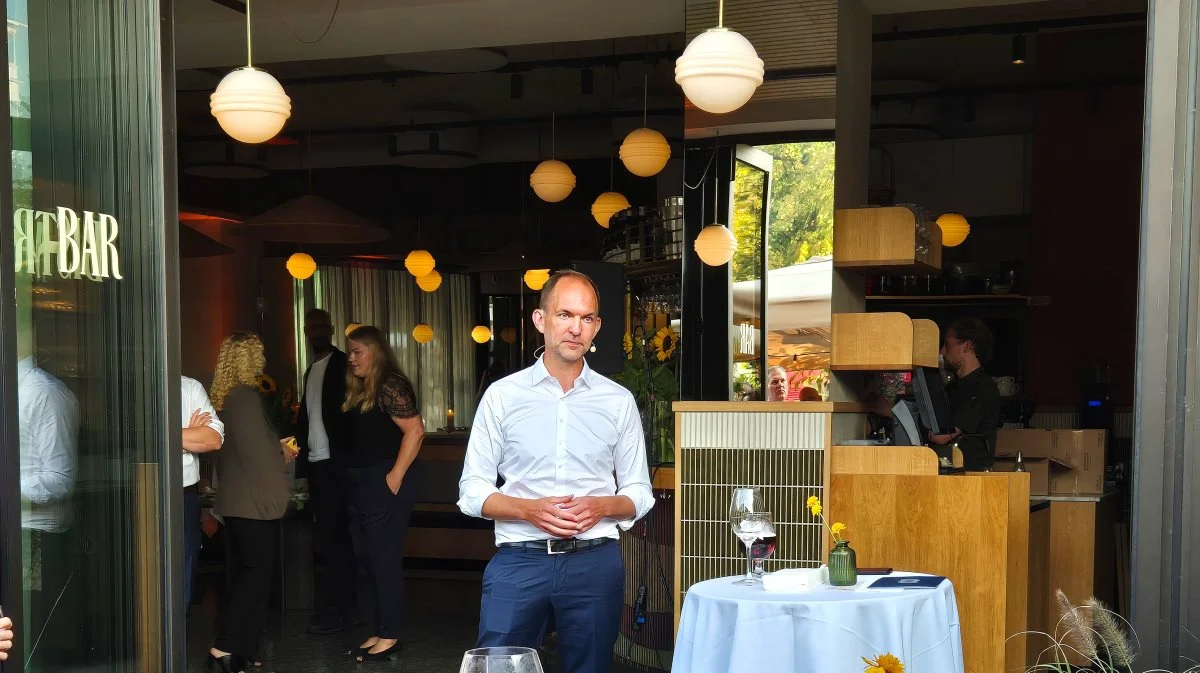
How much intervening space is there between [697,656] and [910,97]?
335 inches

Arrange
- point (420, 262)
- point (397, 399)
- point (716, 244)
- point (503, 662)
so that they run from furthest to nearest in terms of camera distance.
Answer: point (420, 262), point (397, 399), point (716, 244), point (503, 662)

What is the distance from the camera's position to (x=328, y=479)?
7617 millimetres

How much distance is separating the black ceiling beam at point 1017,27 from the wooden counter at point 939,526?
466cm

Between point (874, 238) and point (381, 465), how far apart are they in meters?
2.84

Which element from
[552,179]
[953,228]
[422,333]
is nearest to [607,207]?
[552,179]

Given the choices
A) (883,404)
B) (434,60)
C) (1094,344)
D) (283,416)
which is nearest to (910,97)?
(1094,344)

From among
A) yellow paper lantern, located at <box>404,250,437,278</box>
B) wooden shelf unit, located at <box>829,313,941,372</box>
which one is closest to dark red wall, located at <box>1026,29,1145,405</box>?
wooden shelf unit, located at <box>829,313,941,372</box>

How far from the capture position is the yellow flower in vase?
6.39m

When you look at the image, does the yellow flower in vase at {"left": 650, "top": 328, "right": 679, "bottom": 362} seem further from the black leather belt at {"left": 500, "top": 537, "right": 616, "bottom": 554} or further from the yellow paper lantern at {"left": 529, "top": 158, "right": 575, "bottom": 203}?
the black leather belt at {"left": 500, "top": 537, "right": 616, "bottom": 554}

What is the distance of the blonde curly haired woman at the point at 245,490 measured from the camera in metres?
6.11

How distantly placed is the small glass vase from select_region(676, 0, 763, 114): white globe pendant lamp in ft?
5.01

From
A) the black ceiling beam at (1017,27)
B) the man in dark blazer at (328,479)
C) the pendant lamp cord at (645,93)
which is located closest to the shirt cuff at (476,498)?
the man in dark blazer at (328,479)

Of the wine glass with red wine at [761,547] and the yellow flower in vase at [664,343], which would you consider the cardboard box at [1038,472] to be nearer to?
the yellow flower in vase at [664,343]

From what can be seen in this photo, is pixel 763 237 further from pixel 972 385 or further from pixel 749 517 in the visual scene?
pixel 749 517
